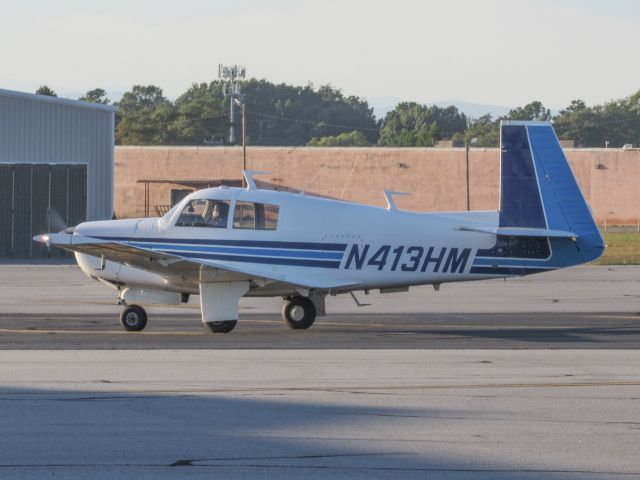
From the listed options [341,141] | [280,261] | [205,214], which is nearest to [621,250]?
[280,261]

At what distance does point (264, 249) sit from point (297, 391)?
581cm

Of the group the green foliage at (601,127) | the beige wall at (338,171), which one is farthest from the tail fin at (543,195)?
the green foliage at (601,127)

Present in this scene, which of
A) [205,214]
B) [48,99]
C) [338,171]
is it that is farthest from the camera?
[338,171]

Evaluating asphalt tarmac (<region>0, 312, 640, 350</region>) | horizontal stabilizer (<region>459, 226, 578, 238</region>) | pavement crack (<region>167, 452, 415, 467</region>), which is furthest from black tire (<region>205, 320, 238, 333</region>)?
pavement crack (<region>167, 452, 415, 467</region>)

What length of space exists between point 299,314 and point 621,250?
2678 centimetres

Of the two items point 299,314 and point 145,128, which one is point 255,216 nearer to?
point 299,314

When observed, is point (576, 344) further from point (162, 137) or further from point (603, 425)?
point (162, 137)

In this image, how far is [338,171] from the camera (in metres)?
61.0

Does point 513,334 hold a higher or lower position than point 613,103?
lower

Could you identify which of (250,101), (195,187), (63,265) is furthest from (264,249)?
(250,101)

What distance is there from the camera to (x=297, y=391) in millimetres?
10859

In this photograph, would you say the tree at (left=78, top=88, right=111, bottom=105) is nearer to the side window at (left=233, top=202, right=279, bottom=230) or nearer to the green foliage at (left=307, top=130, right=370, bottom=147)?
the green foliage at (left=307, top=130, right=370, bottom=147)

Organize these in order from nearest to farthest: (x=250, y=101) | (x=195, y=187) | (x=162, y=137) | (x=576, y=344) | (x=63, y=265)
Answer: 1. (x=576, y=344)
2. (x=63, y=265)
3. (x=195, y=187)
4. (x=162, y=137)
5. (x=250, y=101)

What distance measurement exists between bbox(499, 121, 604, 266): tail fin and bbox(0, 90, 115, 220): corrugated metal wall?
2336 centimetres
